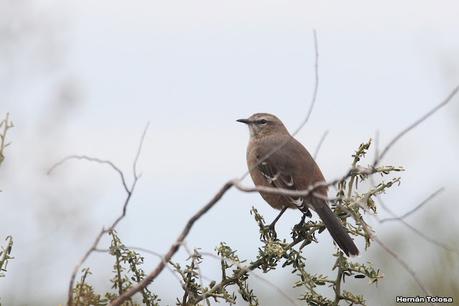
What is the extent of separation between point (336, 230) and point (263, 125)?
159 inches

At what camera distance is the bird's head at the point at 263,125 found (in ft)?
28.7

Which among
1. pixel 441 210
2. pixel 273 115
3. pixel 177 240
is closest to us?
pixel 177 240

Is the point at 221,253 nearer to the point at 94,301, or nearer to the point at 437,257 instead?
the point at 94,301

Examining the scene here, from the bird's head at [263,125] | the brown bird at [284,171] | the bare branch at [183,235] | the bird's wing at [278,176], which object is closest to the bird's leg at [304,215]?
the brown bird at [284,171]

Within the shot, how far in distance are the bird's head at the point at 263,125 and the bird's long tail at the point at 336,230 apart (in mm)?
2899

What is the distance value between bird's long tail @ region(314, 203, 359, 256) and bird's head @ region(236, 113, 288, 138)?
2.90 meters

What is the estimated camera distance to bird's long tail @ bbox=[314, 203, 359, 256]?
4637 millimetres

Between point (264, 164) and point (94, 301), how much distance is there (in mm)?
4533

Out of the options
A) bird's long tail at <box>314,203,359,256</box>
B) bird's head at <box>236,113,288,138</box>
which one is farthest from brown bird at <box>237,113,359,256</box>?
bird's long tail at <box>314,203,359,256</box>

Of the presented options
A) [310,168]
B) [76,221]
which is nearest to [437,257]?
[310,168]

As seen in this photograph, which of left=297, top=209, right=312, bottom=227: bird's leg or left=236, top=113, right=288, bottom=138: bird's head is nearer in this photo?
left=297, top=209, right=312, bottom=227: bird's leg

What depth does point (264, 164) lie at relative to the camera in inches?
296

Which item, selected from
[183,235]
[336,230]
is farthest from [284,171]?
[183,235]

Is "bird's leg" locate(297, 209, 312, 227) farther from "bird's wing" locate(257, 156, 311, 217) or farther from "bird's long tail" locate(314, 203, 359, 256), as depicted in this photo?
"bird's wing" locate(257, 156, 311, 217)
